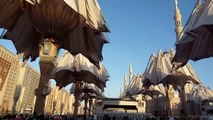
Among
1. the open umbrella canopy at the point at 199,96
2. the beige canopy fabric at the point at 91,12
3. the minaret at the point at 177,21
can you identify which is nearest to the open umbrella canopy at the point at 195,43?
the beige canopy fabric at the point at 91,12

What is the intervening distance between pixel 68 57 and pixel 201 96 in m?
32.7

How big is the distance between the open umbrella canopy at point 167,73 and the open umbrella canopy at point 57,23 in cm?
1082

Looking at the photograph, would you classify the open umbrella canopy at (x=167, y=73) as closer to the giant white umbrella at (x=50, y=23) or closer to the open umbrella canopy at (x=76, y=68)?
the open umbrella canopy at (x=76, y=68)

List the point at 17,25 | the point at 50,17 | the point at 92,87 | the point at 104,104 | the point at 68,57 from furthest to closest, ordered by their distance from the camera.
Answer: the point at 104,104, the point at 92,87, the point at 68,57, the point at 17,25, the point at 50,17

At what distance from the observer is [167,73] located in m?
20.5

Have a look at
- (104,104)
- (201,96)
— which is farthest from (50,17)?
(201,96)

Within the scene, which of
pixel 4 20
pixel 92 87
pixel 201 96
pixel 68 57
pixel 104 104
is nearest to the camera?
pixel 4 20

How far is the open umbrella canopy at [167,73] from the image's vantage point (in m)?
20.4

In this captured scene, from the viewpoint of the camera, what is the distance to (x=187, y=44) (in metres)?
11.7

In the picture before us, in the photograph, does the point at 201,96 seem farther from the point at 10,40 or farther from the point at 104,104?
the point at 10,40

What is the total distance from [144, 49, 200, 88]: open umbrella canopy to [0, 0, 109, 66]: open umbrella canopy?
1082 cm

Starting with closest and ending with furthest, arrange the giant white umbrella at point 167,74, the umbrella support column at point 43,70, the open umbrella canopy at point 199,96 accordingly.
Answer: the umbrella support column at point 43,70 → the giant white umbrella at point 167,74 → the open umbrella canopy at point 199,96

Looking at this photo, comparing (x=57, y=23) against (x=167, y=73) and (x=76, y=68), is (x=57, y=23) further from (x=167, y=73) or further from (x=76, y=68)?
(x=167, y=73)

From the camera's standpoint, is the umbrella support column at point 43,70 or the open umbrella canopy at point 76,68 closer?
the umbrella support column at point 43,70
